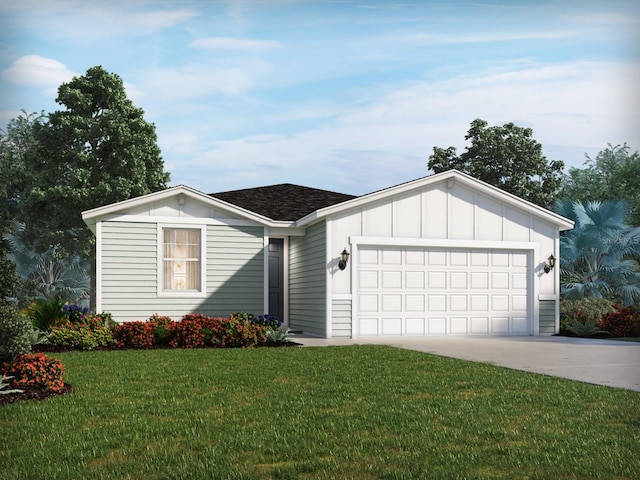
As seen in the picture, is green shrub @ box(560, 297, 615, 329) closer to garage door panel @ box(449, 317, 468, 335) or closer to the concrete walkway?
the concrete walkway

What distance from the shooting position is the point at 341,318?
52.3 feet

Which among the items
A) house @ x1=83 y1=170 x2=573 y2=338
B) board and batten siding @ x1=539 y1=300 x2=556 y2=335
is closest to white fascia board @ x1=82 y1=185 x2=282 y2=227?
house @ x1=83 y1=170 x2=573 y2=338

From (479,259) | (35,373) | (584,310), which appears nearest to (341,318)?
(479,259)

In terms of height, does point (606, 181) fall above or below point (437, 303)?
above

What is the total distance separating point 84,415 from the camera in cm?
655

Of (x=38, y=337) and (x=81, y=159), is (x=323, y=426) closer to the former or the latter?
(x=38, y=337)

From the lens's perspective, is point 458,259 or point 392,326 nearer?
point 392,326

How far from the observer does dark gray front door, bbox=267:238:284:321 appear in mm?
19250

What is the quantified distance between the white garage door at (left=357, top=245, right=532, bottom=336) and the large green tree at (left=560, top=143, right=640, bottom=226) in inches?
638

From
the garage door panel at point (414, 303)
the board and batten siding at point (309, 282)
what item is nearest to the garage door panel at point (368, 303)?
the garage door panel at point (414, 303)

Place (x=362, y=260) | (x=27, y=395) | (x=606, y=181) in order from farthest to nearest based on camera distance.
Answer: (x=606, y=181)
(x=362, y=260)
(x=27, y=395)

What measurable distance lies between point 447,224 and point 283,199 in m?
5.63

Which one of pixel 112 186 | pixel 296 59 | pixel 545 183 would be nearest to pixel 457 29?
pixel 296 59

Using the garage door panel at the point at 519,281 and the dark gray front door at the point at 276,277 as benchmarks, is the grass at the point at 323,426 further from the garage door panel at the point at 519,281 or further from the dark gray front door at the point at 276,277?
the dark gray front door at the point at 276,277
